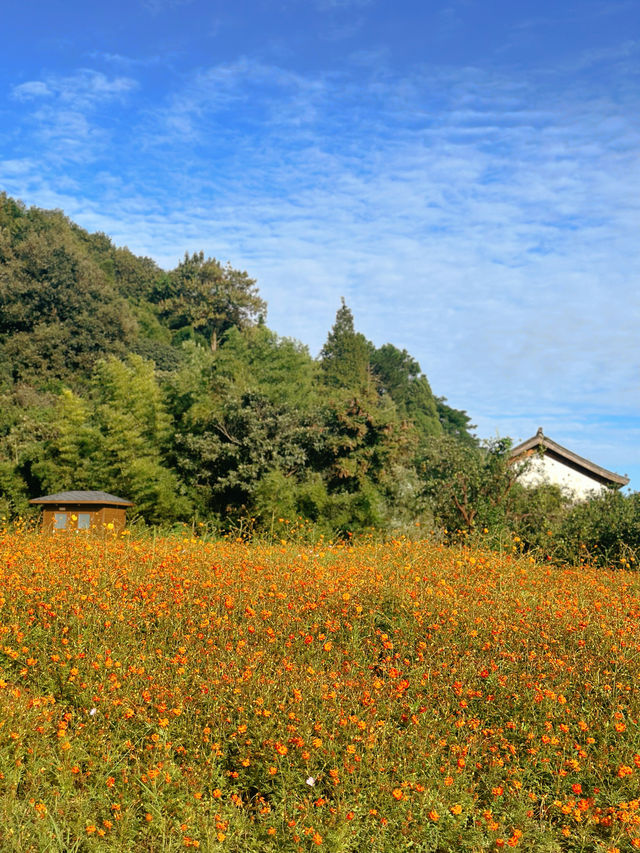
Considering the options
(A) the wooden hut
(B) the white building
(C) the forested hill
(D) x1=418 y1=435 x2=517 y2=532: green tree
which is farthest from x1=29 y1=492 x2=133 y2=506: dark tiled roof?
(B) the white building

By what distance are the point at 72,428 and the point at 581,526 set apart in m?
15.5

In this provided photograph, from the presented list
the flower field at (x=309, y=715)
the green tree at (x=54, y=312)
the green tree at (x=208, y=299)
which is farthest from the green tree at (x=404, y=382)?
the flower field at (x=309, y=715)

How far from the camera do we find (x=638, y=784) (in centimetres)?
386

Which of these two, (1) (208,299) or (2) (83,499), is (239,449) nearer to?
(2) (83,499)

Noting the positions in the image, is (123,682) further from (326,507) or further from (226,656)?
(326,507)

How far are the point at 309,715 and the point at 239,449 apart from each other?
49.8ft

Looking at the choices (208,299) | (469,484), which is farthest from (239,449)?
(208,299)

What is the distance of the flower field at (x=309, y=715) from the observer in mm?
3514

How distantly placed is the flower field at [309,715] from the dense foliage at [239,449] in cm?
398

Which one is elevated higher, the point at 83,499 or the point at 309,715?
the point at 83,499

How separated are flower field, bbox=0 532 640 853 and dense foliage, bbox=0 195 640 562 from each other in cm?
398

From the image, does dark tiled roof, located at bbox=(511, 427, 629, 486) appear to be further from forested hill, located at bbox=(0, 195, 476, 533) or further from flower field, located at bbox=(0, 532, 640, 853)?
flower field, located at bbox=(0, 532, 640, 853)

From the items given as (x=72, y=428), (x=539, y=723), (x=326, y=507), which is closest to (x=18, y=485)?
(x=72, y=428)

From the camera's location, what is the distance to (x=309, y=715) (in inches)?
157
